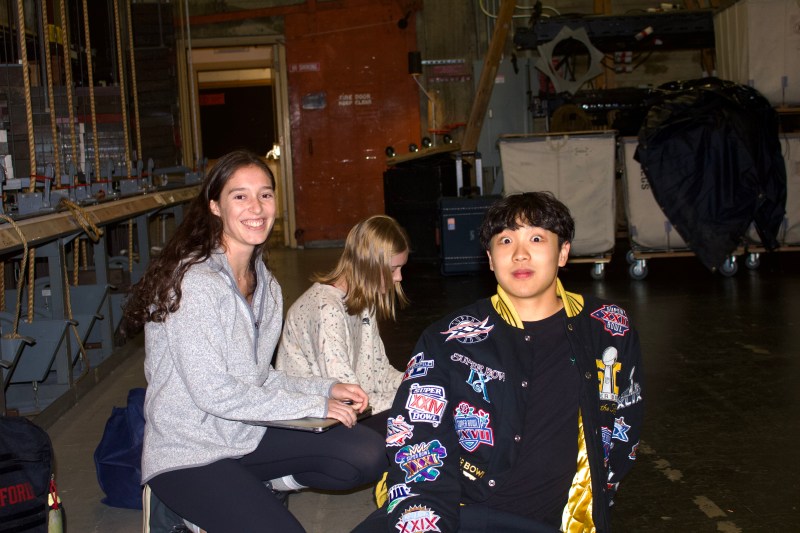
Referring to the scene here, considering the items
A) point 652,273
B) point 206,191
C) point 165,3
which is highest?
point 165,3

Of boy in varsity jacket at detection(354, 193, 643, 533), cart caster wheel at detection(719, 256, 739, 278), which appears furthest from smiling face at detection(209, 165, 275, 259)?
cart caster wheel at detection(719, 256, 739, 278)

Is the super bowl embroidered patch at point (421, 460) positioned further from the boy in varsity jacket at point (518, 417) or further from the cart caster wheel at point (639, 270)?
the cart caster wheel at point (639, 270)

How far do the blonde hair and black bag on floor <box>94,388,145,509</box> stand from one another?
751 millimetres

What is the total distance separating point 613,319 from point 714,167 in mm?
5700

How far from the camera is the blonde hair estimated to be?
291 centimetres

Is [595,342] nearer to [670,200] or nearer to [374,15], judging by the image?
[670,200]

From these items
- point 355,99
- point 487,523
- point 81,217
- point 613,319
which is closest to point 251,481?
point 487,523

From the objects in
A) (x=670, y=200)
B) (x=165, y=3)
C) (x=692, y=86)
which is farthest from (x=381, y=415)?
(x=165, y=3)

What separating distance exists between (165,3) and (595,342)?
24.7ft

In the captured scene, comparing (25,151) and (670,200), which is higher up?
(25,151)

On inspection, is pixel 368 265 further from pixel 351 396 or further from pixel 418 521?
pixel 418 521

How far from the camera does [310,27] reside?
11398 mm

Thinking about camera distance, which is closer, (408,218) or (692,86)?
(692,86)

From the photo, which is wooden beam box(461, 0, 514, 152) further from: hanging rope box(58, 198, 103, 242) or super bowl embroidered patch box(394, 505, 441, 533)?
super bowl embroidered patch box(394, 505, 441, 533)
